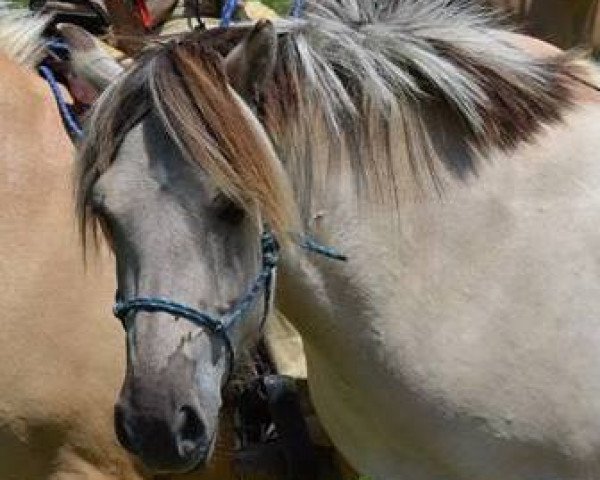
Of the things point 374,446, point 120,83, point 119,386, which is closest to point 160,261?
point 120,83

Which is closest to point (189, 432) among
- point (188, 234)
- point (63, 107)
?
point (188, 234)

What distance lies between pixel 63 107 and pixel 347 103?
0.91m

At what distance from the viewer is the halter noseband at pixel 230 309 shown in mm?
2471

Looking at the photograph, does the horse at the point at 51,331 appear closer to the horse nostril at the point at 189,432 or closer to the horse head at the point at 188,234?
the horse head at the point at 188,234

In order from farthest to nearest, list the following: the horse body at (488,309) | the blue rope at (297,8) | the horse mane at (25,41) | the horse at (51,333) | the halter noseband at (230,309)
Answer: the horse mane at (25,41) < the horse at (51,333) < the blue rope at (297,8) < the horse body at (488,309) < the halter noseband at (230,309)

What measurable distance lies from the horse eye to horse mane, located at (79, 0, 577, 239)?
2 centimetres

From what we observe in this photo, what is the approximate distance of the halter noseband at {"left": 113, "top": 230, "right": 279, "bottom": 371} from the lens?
2471 mm

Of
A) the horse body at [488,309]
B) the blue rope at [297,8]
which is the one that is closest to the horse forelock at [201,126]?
the horse body at [488,309]

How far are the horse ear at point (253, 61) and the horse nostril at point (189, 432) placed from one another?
544mm

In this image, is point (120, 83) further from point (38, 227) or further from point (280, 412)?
point (280, 412)

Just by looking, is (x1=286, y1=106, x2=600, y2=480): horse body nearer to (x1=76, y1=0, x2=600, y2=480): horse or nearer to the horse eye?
(x1=76, y1=0, x2=600, y2=480): horse

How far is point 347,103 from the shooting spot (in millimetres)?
2691

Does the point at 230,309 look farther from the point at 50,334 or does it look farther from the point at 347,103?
the point at 50,334

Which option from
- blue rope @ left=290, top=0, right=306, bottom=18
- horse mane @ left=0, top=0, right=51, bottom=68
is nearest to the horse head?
blue rope @ left=290, top=0, right=306, bottom=18
